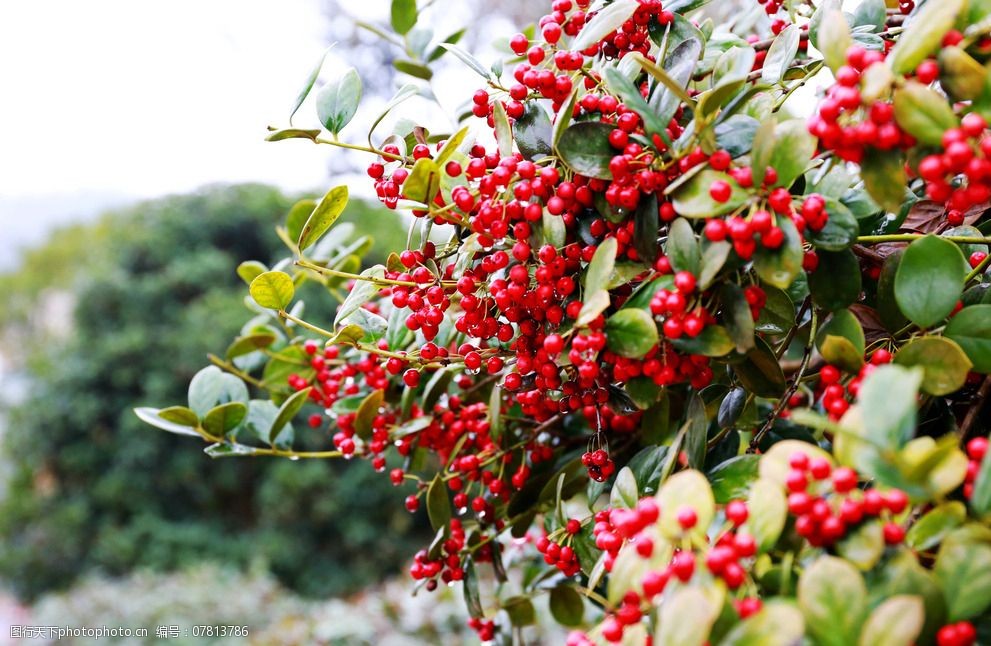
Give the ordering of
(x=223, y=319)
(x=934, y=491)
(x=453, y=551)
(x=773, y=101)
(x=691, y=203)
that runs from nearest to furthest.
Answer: (x=934, y=491) < (x=691, y=203) < (x=773, y=101) < (x=453, y=551) < (x=223, y=319)

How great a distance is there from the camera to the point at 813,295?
507mm

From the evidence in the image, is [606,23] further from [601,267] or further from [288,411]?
[288,411]

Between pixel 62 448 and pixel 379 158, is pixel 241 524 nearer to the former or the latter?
pixel 62 448

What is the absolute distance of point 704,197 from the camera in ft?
1.48

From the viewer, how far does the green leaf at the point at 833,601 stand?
0.34m

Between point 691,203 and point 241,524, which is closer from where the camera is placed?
point 691,203

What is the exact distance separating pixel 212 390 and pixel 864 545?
673 mm

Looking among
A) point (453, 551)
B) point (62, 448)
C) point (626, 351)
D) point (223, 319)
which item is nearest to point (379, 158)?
point (626, 351)

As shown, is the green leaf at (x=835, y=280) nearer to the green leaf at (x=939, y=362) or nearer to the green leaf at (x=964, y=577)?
the green leaf at (x=939, y=362)

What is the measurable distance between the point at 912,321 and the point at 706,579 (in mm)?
237

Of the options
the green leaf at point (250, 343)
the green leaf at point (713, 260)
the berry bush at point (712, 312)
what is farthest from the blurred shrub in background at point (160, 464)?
the green leaf at point (713, 260)

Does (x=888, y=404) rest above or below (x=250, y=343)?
above

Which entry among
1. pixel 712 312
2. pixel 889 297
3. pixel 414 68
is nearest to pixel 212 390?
pixel 414 68

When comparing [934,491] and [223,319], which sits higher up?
[934,491]
